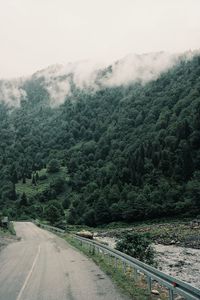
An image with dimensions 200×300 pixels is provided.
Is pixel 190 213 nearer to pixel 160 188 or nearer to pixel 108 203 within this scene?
pixel 160 188

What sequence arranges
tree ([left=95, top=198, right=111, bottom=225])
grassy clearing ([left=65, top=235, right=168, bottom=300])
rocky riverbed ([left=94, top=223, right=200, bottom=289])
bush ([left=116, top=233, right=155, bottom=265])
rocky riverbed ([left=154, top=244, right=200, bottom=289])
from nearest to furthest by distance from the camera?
grassy clearing ([left=65, top=235, right=168, bottom=300]), bush ([left=116, top=233, right=155, bottom=265]), rocky riverbed ([left=154, top=244, right=200, bottom=289]), rocky riverbed ([left=94, top=223, right=200, bottom=289]), tree ([left=95, top=198, right=111, bottom=225])

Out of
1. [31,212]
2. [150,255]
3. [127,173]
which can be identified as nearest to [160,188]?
[127,173]

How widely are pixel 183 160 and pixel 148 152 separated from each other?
3069 centimetres

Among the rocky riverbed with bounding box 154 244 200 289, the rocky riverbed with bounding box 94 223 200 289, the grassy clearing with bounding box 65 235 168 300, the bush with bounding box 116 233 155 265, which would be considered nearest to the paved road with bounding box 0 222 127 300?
the grassy clearing with bounding box 65 235 168 300

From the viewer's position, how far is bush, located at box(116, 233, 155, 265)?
28656 millimetres

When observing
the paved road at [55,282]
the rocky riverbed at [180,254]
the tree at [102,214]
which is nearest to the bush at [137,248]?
the paved road at [55,282]

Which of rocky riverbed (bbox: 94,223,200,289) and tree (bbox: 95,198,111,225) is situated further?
tree (bbox: 95,198,111,225)

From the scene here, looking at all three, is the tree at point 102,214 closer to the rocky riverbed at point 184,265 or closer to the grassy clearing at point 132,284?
the rocky riverbed at point 184,265

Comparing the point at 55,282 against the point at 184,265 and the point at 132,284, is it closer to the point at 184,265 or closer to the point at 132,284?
the point at 132,284

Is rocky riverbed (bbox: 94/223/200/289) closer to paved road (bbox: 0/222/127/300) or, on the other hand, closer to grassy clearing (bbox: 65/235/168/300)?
grassy clearing (bbox: 65/235/168/300)

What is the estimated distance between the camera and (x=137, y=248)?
29.0m

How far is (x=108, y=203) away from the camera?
143m

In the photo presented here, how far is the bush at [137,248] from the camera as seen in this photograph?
94.0 ft

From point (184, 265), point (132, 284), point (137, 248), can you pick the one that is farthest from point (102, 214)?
point (132, 284)
